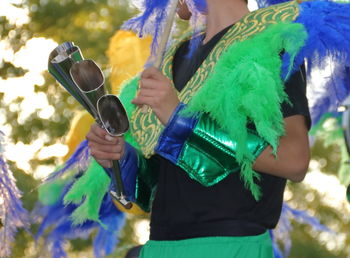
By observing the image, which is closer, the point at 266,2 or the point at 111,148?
the point at 111,148

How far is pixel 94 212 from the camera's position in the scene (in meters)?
2.50

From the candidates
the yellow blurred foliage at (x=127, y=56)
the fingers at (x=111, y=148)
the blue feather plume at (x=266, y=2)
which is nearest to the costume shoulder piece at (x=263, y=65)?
the fingers at (x=111, y=148)

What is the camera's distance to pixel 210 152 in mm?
1985

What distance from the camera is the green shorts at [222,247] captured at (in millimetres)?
2029

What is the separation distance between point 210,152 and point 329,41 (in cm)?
44

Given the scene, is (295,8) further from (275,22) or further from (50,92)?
(50,92)

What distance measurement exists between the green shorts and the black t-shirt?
0.02 m

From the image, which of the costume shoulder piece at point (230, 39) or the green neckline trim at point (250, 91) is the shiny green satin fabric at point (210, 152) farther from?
the costume shoulder piece at point (230, 39)

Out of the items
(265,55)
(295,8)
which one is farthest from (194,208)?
(295,8)

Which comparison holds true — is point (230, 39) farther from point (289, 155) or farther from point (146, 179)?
point (146, 179)

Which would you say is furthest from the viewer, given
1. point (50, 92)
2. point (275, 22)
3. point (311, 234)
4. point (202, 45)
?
point (311, 234)

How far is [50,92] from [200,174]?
5306mm

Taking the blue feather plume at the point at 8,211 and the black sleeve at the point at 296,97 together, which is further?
the blue feather plume at the point at 8,211

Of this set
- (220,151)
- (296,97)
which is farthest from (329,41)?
(220,151)
